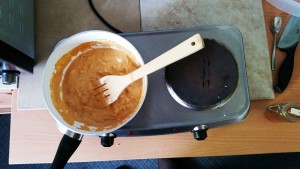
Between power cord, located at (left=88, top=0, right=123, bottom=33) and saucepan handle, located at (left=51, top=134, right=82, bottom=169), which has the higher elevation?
power cord, located at (left=88, top=0, right=123, bottom=33)

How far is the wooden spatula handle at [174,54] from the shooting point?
1.36 ft

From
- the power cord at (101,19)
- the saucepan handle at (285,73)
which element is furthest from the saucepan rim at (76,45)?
the saucepan handle at (285,73)

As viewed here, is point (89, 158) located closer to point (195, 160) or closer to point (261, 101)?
point (261, 101)

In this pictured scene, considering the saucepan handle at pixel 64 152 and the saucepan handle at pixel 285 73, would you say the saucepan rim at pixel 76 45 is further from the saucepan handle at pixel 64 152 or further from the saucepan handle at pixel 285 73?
the saucepan handle at pixel 285 73

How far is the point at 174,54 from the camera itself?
0.44 metres

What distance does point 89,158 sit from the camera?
0.62 m

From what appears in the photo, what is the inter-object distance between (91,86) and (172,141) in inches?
8.6

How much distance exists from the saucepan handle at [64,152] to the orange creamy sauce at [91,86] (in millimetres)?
34

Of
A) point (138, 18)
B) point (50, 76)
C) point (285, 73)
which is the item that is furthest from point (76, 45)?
point (285, 73)

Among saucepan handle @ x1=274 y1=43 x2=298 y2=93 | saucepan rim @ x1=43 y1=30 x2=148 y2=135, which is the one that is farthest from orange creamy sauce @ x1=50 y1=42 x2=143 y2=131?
saucepan handle @ x1=274 y1=43 x2=298 y2=93

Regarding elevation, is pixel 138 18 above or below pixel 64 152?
above

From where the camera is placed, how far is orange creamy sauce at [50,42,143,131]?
508mm

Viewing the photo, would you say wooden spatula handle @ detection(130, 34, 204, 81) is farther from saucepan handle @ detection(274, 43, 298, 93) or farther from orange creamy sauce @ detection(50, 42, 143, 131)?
saucepan handle @ detection(274, 43, 298, 93)

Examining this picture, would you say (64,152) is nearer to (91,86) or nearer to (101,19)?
(91,86)
